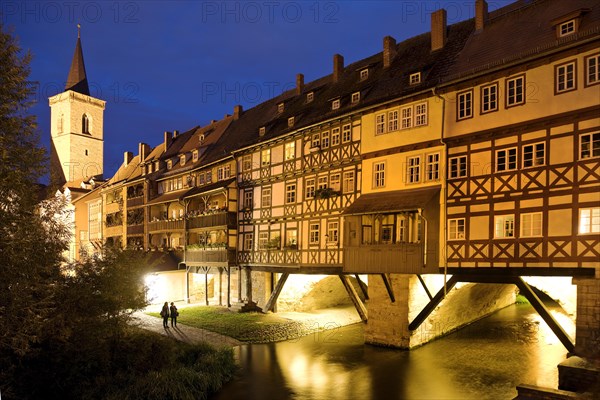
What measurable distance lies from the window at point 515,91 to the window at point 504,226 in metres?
3.74

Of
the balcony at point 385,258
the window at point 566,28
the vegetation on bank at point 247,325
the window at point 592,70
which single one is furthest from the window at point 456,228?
the vegetation on bank at point 247,325

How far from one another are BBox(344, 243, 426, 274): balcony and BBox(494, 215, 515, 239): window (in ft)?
8.38

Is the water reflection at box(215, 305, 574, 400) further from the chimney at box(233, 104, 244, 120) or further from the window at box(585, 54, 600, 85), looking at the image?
the chimney at box(233, 104, 244, 120)

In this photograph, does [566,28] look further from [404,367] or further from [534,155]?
[404,367]

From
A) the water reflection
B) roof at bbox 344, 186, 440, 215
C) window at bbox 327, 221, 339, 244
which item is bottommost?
the water reflection

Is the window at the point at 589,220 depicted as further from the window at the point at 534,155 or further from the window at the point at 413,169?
the window at the point at 413,169

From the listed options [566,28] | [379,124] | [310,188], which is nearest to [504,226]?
[566,28]

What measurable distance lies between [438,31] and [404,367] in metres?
14.3

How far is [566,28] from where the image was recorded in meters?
15.3

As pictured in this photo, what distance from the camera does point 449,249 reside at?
17188 millimetres

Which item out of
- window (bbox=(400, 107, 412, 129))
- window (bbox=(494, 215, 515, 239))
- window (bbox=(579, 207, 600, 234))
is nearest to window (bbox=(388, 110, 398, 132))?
window (bbox=(400, 107, 412, 129))

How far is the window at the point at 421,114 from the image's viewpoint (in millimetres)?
18344

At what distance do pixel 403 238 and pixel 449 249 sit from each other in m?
1.97

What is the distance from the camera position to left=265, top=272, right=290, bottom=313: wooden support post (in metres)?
26.0
